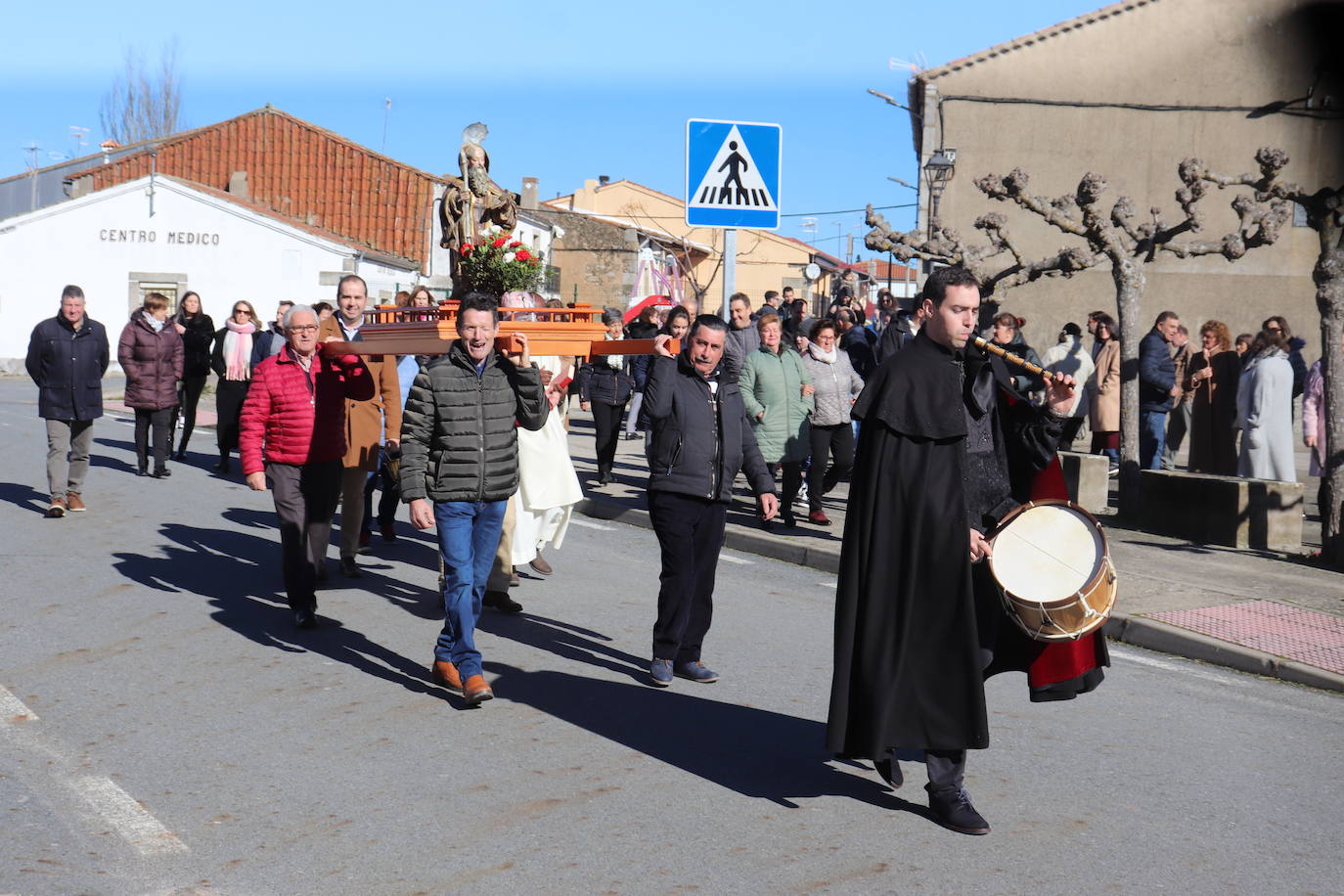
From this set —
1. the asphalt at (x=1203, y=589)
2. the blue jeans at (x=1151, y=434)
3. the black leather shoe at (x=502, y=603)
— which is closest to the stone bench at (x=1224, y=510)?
the asphalt at (x=1203, y=589)

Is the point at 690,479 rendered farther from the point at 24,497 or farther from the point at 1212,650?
the point at 24,497

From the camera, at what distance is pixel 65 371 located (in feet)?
40.3

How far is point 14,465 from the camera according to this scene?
15.6 metres

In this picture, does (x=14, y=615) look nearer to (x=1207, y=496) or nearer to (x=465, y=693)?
(x=465, y=693)

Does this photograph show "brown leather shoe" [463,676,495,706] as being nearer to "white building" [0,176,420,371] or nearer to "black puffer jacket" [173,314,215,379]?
"black puffer jacket" [173,314,215,379]

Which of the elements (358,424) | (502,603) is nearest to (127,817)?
(502,603)

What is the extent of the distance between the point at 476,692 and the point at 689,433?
5.94 ft

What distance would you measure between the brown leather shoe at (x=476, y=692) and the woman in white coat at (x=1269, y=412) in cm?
881

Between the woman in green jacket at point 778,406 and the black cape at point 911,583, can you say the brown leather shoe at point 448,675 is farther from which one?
the woman in green jacket at point 778,406

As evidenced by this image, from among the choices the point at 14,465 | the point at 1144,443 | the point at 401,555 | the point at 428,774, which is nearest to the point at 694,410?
the point at 428,774

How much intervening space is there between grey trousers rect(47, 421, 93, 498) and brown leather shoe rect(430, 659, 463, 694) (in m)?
6.70

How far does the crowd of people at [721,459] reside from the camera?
17.1ft

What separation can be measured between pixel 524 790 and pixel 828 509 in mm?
8285

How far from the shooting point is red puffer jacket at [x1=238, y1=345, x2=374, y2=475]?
839 cm
